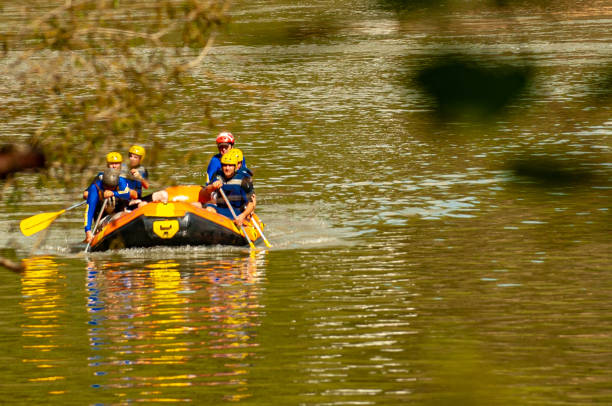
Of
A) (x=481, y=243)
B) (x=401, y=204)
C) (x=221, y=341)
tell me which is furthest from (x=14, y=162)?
(x=401, y=204)

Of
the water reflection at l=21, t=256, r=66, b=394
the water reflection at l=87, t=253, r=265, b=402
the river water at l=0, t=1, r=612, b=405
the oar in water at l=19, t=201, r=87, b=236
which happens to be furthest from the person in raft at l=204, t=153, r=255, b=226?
the water reflection at l=21, t=256, r=66, b=394

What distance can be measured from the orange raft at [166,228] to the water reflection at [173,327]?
68 centimetres

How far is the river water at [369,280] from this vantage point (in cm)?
244

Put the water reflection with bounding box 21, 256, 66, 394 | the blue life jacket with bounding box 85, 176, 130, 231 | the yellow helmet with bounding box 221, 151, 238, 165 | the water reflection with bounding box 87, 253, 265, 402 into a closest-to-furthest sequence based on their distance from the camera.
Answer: the water reflection with bounding box 87, 253, 265, 402 → the water reflection with bounding box 21, 256, 66, 394 → the yellow helmet with bounding box 221, 151, 238, 165 → the blue life jacket with bounding box 85, 176, 130, 231

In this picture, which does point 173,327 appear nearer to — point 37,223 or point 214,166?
point 214,166

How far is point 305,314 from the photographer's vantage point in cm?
1456

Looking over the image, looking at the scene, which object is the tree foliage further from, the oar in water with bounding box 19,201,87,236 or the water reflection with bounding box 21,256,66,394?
the oar in water with bounding box 19,201,87,236

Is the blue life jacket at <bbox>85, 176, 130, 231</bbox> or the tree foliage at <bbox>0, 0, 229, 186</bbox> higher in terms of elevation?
the tree foliage at <bbox>0, 0, 229, 186</bbox>

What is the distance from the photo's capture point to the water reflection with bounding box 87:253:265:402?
11.2m

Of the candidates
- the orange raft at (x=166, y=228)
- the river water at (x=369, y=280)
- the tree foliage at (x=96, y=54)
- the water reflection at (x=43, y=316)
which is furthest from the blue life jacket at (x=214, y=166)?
the tree foliage at (x=96, y=54)

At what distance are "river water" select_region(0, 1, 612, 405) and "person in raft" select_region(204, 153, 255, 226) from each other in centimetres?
68

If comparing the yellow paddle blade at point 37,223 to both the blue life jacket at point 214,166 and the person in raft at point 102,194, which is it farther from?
the blue life jacket at point 214,166

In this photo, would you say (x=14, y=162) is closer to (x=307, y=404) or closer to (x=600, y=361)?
(x=307, y=404)

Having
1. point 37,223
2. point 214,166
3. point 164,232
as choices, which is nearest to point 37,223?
point 37,223
